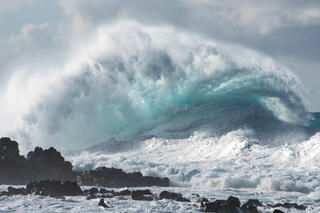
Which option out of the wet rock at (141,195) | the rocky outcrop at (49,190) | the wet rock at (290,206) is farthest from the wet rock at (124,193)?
the wet rock at (290,206)

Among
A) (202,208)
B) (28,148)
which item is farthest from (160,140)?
(202,208)

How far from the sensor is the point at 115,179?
1220 inches

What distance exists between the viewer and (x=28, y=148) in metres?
48.1

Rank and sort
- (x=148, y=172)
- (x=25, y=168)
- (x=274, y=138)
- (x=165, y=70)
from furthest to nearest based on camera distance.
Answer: (x=165, y=70) → (x=274, y=138) → (x=148, y=172) → (x=25, y=168)

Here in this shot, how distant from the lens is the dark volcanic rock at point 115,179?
30859mm

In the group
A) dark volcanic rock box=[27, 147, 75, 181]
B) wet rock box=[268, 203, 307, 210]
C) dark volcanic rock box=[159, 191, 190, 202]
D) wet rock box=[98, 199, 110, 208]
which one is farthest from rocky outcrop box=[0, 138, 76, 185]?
wet rock box=[268, 203, 307, 210]

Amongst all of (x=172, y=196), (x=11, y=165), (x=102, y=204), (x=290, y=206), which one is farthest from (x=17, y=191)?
(x=290, y=206)

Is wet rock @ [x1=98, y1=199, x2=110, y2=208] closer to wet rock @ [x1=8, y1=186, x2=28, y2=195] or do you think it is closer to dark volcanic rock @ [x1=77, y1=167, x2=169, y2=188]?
wet rock @ [x1=8, y1=186, x2=28, y2=195]

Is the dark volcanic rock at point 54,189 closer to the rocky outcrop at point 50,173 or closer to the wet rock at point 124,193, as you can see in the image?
the wet rock at point 124,193

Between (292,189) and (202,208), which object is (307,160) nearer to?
(292,189)

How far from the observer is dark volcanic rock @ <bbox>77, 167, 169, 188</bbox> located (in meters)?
30.9

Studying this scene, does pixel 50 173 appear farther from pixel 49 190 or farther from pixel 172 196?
pixel 172 196

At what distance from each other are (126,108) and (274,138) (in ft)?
45.1

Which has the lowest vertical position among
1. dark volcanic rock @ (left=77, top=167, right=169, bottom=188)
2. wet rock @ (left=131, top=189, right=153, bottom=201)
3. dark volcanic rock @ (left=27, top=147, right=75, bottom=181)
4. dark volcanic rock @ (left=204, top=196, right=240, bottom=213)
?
dark volcanic rock @ (left=204, top=196, right=240, bottom=213)
